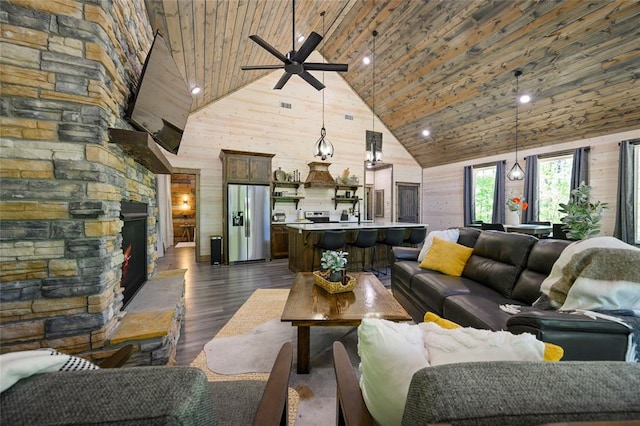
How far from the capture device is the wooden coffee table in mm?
1868

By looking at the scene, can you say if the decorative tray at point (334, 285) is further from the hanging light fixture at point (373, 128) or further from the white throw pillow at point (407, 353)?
the hanging light fixture at point (373, 128)

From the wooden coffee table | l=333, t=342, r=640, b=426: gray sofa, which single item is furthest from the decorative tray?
l=333, t=342, r=640, b=426: gray sofa

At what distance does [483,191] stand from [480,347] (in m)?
7.99

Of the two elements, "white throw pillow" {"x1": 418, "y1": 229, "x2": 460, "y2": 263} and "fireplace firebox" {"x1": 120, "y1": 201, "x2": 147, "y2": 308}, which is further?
"white throw pillow" {"x1": 418, "y1": 229, "x2": 460, "y2": 263}

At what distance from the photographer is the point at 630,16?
3320 mm

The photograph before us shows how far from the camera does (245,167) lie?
5801 millimetres

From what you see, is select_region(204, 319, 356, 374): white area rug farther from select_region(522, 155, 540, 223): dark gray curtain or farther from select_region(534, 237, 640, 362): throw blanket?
select_region(522, 155, 540, 223): dark gray curtain

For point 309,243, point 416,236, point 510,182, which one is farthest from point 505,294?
point 510,182

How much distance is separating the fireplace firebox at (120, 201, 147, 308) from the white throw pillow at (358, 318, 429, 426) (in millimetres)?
2131

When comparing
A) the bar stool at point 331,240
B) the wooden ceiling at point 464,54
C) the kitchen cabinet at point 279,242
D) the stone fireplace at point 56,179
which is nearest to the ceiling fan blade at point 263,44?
the wooden ceiling at point 464,54

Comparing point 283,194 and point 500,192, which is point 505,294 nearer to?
point 283,194

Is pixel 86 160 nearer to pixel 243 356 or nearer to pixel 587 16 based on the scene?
pixel 243 356

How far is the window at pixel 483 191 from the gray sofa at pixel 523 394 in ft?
25.7

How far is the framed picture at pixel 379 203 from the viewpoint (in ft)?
31.2
